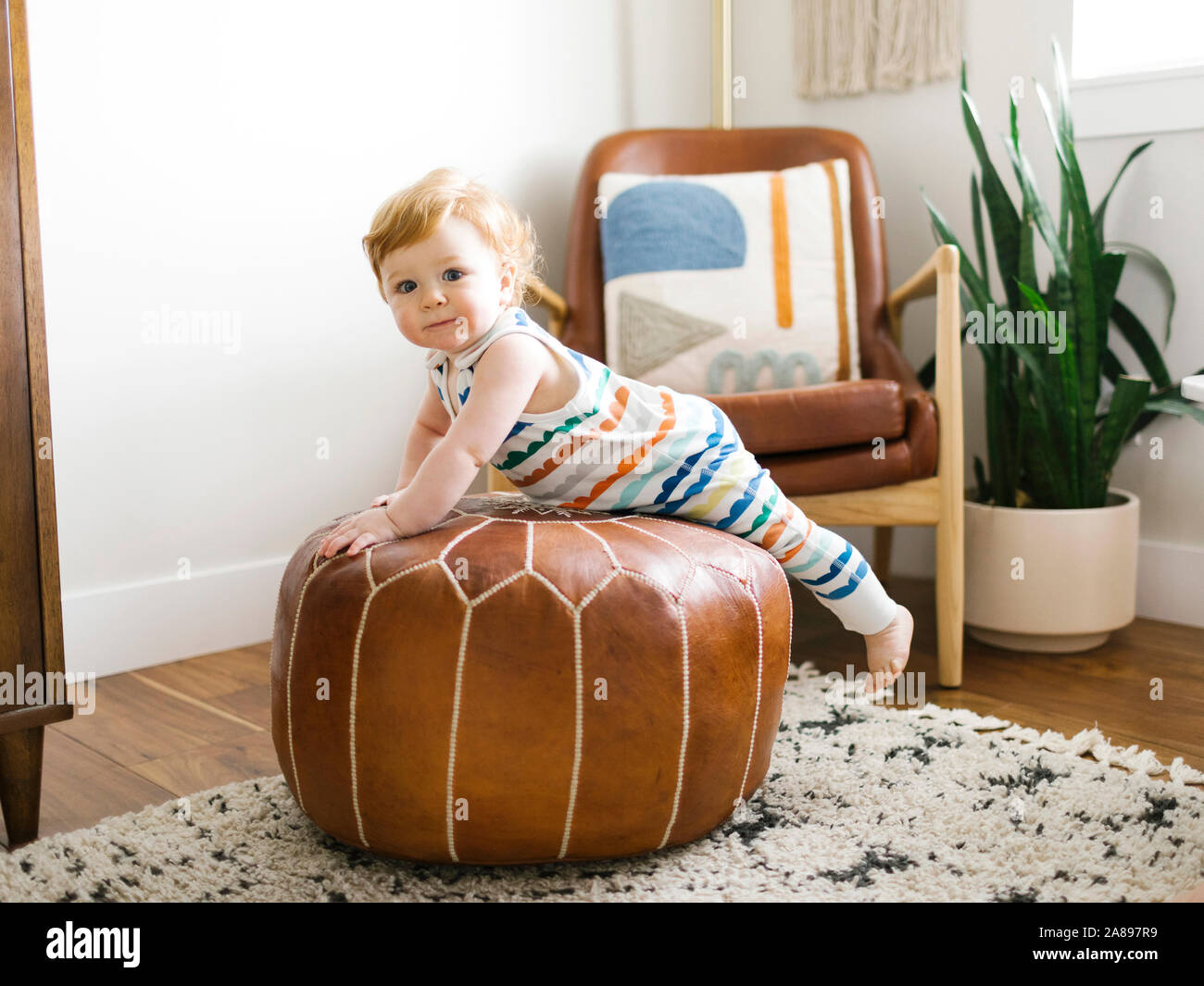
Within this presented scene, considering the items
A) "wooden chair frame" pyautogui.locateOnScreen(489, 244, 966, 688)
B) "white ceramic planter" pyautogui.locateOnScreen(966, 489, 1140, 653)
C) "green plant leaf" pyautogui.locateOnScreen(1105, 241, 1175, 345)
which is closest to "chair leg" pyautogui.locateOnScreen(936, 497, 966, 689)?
"wooden chair frame" pyautogui.locateOnScreen(489, 244, 966, 688)

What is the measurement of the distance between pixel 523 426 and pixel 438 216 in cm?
26

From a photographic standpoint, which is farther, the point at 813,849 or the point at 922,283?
the point at 922,283

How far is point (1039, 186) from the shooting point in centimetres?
234

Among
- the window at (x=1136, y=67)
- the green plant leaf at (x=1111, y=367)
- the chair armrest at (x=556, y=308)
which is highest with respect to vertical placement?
the window at (x=1136, y=67)

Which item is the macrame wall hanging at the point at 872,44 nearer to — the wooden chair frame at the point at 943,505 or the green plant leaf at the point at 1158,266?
the green plant leaf at the point at 1158,266

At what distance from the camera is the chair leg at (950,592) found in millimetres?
1858

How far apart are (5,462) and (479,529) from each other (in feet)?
1.77

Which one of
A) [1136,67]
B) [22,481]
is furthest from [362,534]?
Result: [1136,67]

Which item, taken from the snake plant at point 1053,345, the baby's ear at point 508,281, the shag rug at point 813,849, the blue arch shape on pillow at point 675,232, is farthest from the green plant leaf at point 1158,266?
the baby's ear at point 508,281

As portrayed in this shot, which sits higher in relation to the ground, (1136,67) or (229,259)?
(1136,67)

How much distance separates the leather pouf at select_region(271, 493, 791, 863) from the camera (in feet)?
3.61

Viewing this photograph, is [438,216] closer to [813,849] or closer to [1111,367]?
[813,849]

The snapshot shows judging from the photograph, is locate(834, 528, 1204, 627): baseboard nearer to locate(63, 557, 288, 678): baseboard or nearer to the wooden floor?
the wooden floor

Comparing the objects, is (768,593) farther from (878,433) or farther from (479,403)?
(878,433)
